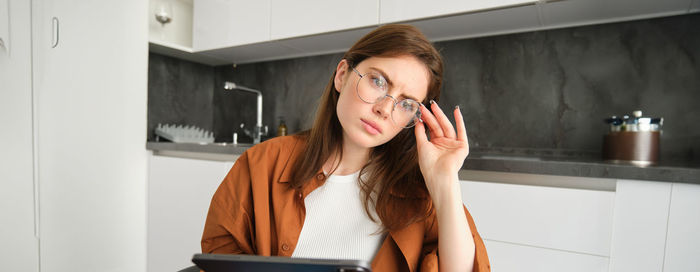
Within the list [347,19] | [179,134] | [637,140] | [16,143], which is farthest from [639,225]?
[16,143]

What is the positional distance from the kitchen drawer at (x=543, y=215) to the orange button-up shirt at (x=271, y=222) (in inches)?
18.3

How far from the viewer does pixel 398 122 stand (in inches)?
29.0

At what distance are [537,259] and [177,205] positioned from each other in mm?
1693

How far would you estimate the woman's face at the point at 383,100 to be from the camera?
0.72 meters

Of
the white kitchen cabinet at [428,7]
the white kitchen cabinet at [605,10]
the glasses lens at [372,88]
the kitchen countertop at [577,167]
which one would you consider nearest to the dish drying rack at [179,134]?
the kitchen countertop at [577,167]

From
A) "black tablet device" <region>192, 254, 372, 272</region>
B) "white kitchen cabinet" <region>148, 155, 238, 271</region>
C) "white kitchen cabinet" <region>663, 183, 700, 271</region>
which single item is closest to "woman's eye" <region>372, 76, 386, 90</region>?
"black tablet device" <region>192, 254, 372, 272</region>

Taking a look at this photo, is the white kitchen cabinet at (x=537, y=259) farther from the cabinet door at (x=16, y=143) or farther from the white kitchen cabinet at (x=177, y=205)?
the cabinet door at (x=16, y=143)

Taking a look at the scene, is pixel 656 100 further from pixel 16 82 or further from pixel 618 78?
pixel 16 82

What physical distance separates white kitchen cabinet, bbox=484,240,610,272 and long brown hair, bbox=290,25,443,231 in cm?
57

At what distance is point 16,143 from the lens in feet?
4.90

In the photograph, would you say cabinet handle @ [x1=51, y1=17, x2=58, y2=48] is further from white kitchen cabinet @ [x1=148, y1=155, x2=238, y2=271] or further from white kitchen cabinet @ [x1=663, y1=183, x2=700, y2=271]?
white kitchen cabinet @ [x1=663, y1=183, x2=700, y2=271]

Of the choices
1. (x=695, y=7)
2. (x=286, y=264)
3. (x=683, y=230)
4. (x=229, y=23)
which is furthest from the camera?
(x=229, y=23)

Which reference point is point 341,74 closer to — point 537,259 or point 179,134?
point 537,259

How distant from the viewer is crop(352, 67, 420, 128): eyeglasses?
0.72m
